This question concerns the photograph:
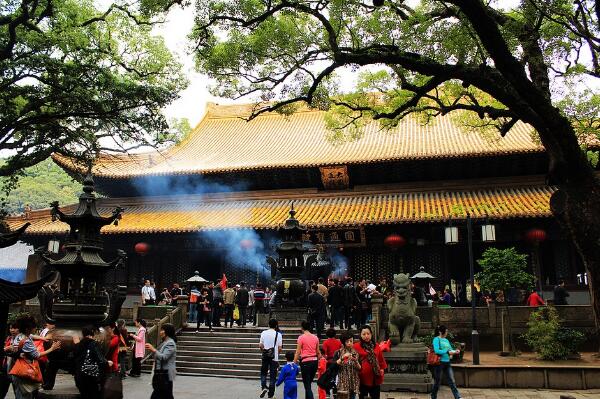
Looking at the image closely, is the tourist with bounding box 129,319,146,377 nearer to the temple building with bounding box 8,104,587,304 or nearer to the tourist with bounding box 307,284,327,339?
the tourist with bounding box 307,284,327,339

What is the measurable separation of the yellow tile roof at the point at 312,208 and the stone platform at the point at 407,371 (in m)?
7.73

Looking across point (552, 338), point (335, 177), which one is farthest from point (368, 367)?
point (335, 177)

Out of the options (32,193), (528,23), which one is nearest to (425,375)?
(528,23)

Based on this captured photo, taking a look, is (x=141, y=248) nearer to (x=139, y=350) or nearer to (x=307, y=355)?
(x=139, y=350)

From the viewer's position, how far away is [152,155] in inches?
1027

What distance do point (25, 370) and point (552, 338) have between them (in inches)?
472

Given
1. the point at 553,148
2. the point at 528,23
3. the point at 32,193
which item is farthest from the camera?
the point at 32,193

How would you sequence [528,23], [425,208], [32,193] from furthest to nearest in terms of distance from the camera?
[32,193] → [425,208] → [528,23]

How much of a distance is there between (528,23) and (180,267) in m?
17.5

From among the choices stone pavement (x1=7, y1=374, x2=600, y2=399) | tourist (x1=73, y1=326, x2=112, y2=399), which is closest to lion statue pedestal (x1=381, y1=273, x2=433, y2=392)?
stone pavement (x1=7, y1=374, x2=600, y2=399)

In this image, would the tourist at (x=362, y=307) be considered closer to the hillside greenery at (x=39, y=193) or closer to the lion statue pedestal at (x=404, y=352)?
the lion statue pedestal at (x=404, y=352)

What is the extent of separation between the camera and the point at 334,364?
7.75 meters

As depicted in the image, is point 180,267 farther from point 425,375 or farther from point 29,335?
point 29,335

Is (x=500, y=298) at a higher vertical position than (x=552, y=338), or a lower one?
higher
